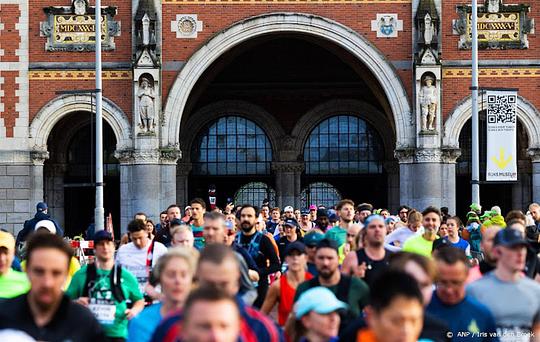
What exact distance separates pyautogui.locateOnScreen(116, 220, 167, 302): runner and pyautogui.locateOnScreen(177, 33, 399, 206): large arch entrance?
70.0ft

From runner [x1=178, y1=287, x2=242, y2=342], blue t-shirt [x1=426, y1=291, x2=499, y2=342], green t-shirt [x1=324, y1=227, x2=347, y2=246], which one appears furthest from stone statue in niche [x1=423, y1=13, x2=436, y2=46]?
runner [x1=178, y1=287, x2=242, y2=342]

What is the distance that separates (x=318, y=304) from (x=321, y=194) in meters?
29.4

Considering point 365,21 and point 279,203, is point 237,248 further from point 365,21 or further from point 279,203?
point 279,203

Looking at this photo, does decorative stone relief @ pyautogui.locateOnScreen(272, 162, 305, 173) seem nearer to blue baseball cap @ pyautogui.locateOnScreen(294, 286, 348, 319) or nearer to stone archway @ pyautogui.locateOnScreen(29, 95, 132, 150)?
stone archway @ pyautogui.locateOnScreen(29, 95, 132, 150)

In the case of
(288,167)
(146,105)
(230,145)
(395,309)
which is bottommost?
(395,309)

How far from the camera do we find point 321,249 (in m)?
8.34

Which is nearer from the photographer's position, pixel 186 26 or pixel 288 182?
pixel 186 26

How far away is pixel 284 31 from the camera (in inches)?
1111

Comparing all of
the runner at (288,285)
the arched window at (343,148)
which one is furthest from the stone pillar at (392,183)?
the runner at (288,285)

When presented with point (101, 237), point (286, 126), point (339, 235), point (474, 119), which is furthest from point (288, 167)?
point (101, 237)

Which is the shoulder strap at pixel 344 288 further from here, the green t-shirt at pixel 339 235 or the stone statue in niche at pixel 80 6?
the stone statue in niche at pixel 80 6

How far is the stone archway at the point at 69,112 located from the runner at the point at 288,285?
18.8 metres

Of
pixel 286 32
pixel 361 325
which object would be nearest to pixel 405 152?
pixel 286 32

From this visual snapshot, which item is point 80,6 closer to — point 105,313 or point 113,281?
point 113,281
